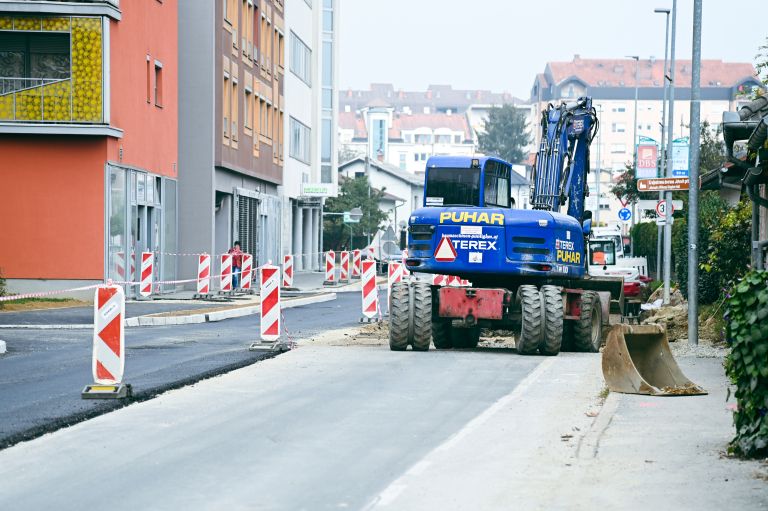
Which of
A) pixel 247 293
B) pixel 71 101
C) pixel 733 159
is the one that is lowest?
pixel 247 293

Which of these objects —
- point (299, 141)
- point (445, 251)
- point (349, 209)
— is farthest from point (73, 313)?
point (349, 209)

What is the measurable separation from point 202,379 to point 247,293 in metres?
25.9

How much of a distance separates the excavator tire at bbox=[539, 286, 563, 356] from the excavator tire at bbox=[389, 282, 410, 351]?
82.5 inches

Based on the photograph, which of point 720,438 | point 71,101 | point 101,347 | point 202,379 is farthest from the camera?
point 71,101

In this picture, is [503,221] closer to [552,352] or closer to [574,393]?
[552,352]

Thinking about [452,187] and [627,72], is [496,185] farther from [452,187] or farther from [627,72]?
[627,72]

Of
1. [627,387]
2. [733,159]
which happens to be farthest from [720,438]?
[733,159]

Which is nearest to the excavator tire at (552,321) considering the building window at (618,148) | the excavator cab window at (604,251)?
the excavator cab window at (604,251)

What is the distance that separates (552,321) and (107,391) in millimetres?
8630

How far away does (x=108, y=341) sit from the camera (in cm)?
1445

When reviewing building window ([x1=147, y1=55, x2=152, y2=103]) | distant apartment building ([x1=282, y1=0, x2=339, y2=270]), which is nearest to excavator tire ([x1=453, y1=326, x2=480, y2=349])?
building window ([x1=147, y1=55, x2=152, y2=103])

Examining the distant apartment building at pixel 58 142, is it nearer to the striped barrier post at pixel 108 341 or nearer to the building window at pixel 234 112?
the building window at pixel 234 112

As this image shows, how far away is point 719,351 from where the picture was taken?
2181 centimetres

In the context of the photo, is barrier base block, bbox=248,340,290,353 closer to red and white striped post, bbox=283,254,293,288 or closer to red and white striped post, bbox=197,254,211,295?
red and white striped post, bbox=197,254,211,295
